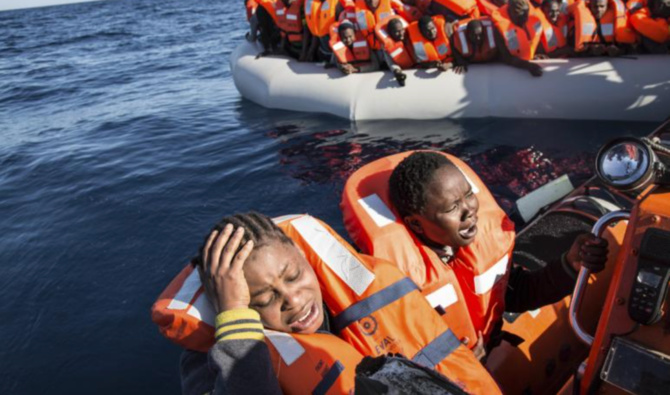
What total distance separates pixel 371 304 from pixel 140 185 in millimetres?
4745

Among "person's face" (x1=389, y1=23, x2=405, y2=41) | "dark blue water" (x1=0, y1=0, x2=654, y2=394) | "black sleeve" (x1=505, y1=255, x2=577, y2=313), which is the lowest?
"dark blue water" (x1=0, y1=0, x2=654, y2=394)

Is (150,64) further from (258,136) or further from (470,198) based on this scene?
(470,198)

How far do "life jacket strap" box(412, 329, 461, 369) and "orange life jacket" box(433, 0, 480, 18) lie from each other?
615 cm

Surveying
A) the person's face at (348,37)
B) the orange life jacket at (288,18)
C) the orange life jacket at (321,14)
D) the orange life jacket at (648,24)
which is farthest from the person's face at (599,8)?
the orange life jacket at (288,18)

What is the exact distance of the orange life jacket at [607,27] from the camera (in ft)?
19.4

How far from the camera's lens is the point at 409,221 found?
203 cm

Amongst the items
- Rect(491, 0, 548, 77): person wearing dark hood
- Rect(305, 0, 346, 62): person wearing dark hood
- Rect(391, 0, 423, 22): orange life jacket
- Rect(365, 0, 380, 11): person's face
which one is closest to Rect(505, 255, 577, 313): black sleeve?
Rect(491, 0, 548, 77): person wearing dark hood

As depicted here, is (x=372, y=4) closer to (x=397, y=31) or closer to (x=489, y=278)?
(x=397, y=31)

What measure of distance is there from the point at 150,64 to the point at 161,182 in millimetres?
8371

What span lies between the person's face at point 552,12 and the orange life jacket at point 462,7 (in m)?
0.95

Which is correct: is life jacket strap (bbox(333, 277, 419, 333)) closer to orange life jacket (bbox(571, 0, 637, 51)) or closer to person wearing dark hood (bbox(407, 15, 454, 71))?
person wearing dark hood (bbox(407, 15, 454, 71))

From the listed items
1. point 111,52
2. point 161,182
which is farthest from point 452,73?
point 111,52

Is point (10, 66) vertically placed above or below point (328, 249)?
below

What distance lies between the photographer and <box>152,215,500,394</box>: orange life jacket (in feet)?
4.96
